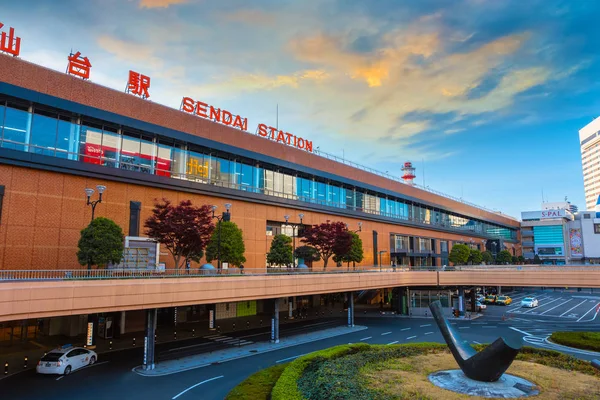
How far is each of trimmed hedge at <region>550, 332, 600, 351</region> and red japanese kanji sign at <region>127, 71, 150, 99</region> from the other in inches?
1749

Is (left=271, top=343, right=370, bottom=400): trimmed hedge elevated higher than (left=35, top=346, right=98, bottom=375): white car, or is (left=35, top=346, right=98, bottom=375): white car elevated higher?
(left=271, top=343, right=370, bottom=400): trimmed hedge

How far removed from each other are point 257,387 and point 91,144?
25990 mm

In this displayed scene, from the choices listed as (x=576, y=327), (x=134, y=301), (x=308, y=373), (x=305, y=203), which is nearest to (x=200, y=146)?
(x=305, y=203)

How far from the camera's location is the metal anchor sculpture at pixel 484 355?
16.9 m

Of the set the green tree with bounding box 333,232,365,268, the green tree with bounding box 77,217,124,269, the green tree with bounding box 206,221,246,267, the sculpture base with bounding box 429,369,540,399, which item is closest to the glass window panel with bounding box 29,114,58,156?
the green tree with bounding box 77,217,124,269

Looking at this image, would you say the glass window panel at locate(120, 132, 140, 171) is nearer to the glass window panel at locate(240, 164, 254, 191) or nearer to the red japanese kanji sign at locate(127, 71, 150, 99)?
the red japanese kanji sign at locate(127, 71, 150, 99)

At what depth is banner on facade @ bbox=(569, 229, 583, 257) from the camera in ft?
386

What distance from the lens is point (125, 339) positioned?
118 ft

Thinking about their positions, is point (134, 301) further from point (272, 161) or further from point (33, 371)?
point (272, 161)

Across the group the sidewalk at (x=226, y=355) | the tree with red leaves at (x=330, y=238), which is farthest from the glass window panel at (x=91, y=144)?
the tree with red leaves at (x=330, y=238)

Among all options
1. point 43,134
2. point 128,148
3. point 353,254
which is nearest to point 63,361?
point 43,134

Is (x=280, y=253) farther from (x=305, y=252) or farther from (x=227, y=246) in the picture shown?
(x=227, y=246)

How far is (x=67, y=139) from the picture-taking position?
110 ft

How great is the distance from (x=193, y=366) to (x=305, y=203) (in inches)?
1210
